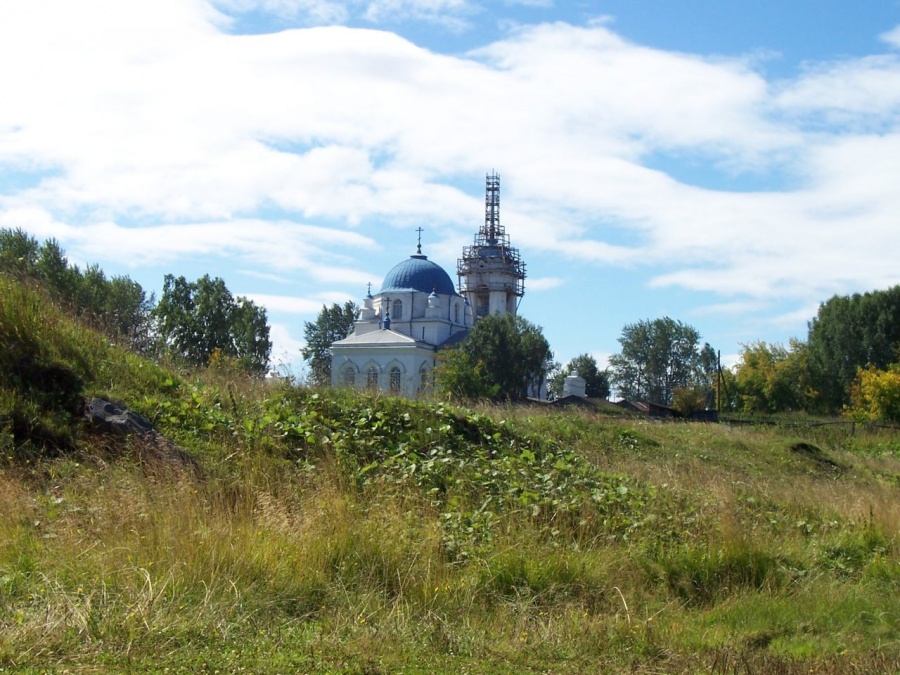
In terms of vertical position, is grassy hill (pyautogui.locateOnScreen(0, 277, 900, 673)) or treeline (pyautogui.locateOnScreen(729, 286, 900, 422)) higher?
treeline (pyautogui.locateOnScreen(729, 286, 900, 422))

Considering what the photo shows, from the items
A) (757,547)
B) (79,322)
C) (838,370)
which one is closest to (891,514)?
(757,547)

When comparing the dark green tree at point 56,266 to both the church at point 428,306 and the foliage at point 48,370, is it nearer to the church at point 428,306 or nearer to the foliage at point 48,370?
the church at point 428,306

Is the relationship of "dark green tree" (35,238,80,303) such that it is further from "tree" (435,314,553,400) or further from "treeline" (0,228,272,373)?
"tree" (435,314,553,400)

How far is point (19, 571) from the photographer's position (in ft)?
17.9

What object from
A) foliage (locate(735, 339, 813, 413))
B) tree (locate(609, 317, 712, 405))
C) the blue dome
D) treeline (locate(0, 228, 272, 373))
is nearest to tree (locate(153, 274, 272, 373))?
treeline (locate(0, 228, 272, 373))

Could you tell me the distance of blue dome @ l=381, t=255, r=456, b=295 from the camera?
73.9 m

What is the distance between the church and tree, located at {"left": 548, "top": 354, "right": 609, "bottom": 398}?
51.1ft

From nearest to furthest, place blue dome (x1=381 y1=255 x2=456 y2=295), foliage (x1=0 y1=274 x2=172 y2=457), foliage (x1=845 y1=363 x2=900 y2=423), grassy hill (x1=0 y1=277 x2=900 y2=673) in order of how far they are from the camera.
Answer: grassy hill (x1=0 y1=277 x2=900 y2=673), foliage (x1=0 y1=274 x2=172 y2=457), foliage (x1=845 y1=363 x2=900 y2=423), blue dome (x1=381 y1=255 x2=456 y2=295)

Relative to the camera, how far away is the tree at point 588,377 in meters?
94.7

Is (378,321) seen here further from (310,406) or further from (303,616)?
(303,616)

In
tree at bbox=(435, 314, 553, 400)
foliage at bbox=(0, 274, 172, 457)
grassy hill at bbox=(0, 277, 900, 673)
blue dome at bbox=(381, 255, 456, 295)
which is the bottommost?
grassy hill at bbox=(0, 277, 900, 673)

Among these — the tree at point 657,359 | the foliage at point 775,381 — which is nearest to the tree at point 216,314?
the foliage at point 775,381

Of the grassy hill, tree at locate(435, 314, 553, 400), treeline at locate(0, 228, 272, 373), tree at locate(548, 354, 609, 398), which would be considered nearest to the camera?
the grassy hill

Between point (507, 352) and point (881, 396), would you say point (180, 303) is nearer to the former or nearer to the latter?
point (507, 352)
